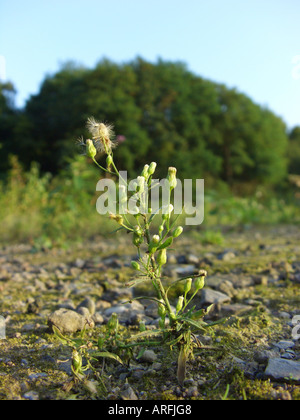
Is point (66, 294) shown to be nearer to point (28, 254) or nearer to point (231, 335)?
point (231, 335)

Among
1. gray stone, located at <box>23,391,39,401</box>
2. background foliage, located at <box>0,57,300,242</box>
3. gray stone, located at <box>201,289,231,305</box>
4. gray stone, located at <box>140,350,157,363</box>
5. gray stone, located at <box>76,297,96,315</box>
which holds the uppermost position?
background foliage, located at <box>0,57,300,242</box>

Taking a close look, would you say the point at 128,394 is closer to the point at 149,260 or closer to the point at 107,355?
the point at 107,355

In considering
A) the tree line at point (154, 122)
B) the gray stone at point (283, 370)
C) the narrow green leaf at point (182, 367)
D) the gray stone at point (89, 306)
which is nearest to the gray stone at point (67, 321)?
the gray stone at point (89, 306)

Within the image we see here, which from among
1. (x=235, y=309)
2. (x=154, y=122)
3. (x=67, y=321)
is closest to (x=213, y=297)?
(x=235, y=309)

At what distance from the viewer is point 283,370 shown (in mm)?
1195

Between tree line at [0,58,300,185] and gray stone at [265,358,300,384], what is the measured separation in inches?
447

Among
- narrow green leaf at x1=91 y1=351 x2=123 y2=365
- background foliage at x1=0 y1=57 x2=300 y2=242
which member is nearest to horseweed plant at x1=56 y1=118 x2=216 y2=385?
narrow green leaf at x1=91 y1=351 x2=123 y2=365

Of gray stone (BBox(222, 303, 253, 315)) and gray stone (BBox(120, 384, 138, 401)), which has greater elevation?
gray stone (BBox(222, 303, 253, 315))

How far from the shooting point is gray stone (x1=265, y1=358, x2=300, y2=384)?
3.83 feet

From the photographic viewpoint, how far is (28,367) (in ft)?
4.42

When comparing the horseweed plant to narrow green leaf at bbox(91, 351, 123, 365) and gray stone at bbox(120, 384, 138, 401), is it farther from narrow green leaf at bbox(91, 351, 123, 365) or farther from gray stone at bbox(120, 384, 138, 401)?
gray stone at bbox(120, 384, 138, 401)

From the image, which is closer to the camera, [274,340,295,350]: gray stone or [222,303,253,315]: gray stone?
[274,340,295,350]: gray stone

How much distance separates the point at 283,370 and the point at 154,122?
44.9 ft

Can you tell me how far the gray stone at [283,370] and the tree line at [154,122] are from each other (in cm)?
1136
